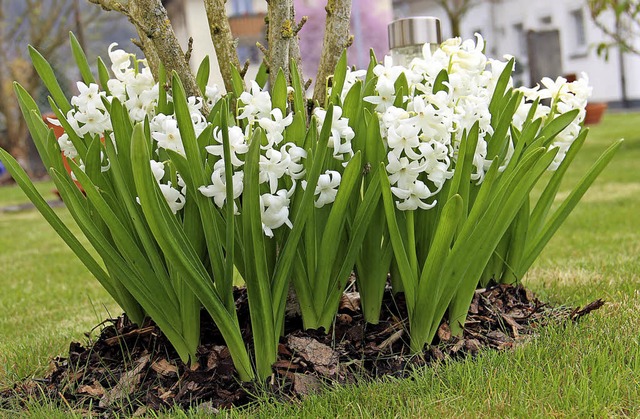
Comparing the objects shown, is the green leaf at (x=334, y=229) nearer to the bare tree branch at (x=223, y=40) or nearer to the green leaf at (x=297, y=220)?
the green leaf at (x=297, y=220)

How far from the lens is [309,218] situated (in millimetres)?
1867

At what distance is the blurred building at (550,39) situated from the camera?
2086 cm

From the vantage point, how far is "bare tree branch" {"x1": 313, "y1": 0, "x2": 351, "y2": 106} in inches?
91.2

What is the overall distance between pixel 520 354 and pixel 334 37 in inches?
40.2

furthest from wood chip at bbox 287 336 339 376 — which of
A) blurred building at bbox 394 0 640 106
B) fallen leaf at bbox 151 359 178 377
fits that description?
blurred building at bbox 394 0 640 106

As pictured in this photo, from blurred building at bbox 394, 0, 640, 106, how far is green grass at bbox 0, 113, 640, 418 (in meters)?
14.6

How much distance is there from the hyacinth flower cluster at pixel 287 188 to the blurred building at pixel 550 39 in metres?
16.2

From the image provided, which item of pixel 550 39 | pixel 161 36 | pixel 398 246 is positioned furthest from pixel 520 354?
pixel 550 39

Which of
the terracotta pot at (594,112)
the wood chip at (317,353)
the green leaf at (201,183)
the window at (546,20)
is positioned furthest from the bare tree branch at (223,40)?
the window at (546,20)

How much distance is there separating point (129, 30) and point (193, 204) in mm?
28659

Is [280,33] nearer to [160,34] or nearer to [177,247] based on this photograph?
[160,34]

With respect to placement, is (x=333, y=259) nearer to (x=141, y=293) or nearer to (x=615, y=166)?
(x=141, y=293)

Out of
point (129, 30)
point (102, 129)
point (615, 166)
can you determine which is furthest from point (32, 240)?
point (129, 30)

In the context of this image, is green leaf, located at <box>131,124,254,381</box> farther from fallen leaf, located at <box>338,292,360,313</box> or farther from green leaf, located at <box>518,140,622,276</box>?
green leaf, located at <box>518,140,622,276</box>
